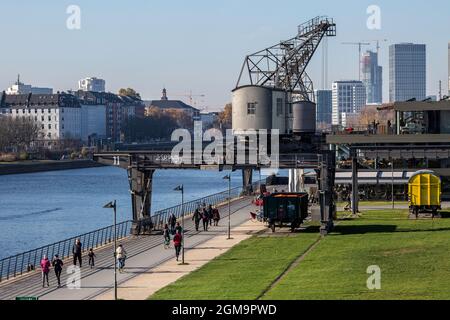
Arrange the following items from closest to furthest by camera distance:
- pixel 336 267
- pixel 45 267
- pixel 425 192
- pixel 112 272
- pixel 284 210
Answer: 1. pixel 45 267
2. pixel 336 267
3. pixel 112 272
4. pixel 284 210
5. pixel 425 192

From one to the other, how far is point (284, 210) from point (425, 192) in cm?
988

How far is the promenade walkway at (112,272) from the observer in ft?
113

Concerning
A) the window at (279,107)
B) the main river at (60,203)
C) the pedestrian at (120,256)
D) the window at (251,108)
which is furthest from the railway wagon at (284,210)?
the main river at (60,203)

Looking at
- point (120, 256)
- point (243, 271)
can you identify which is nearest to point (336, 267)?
point (243, 271)

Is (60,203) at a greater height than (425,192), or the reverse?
(425,192)

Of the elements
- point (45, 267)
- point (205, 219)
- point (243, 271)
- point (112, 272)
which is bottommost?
point (112, 272)

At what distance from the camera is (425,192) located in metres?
58.1

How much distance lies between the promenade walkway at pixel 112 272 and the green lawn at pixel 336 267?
179 cm

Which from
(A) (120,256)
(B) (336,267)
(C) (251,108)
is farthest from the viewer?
(C) (251,108)

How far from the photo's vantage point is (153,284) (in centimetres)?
3559

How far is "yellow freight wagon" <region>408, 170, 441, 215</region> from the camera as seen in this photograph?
58125mm

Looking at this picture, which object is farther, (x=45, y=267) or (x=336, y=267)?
(x=336, y=267)

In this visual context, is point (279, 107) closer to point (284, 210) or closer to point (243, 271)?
point (284, 210)
